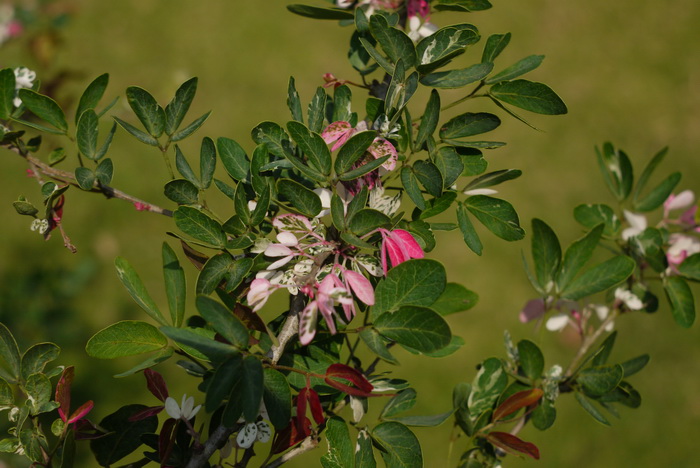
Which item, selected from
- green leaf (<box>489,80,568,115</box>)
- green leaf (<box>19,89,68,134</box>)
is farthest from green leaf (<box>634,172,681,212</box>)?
green leaf (<box>19,89,68,134</box>)

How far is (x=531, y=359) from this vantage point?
1036 mm

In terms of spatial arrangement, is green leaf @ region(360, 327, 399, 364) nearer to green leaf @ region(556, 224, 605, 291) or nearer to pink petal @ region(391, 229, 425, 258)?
pink petal @ region(391, 229, 425, 258)

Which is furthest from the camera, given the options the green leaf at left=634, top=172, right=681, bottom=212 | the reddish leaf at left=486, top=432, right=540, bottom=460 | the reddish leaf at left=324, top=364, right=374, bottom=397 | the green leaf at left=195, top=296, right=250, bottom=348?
the green leaf at left=634, top=172, right=681, bottom=212

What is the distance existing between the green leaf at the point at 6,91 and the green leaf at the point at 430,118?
624 mm

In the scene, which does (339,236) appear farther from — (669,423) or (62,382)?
(669,423)

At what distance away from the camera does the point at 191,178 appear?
3.07ft

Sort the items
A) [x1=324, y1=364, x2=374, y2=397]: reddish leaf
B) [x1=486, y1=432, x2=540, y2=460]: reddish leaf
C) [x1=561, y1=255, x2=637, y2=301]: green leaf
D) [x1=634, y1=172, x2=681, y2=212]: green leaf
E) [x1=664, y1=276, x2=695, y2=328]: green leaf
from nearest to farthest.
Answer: [x1=324, y1=364, x2=374, y2=397]: reddish leaf → [x1=486, y1=432, x2=540, y2=460]: reddish leaf → [x1=561, y1=255, x2=637, y2=301]: green leaf → [x1=664, y1=276, x2=695, y2=328]: green leaf → [x1=634, y1=172, x2=681, y2=212]: green leaf

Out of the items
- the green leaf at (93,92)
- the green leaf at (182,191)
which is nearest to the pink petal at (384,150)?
the green leaf at (182,191)

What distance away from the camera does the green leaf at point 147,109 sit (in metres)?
0.90

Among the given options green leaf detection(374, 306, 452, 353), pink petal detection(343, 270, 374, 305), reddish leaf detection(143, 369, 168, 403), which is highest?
pink petal detection(343, 270, 374, 305)

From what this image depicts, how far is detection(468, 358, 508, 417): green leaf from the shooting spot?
3.31 ft

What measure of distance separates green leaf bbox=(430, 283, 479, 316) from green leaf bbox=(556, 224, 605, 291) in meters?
0.15

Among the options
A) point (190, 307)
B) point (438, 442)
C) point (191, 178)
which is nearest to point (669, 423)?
point (438, 442)

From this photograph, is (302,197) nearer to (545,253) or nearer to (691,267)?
(545,253)
